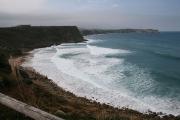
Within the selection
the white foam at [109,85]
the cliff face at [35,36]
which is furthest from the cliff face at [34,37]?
the white foam at [109,85]

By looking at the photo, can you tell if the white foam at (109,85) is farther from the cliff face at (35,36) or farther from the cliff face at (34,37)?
the cliff face at (35,36)

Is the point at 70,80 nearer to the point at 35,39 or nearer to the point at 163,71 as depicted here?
the point at 163,71

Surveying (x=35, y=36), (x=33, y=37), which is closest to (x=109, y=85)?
(x=33, y=37)

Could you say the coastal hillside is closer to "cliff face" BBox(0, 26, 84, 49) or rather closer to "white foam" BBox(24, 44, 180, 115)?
"cliff face" BBox(0, 26, 84, 49)

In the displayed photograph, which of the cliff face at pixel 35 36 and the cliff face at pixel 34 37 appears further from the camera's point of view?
the cliff face at pixel 35 36

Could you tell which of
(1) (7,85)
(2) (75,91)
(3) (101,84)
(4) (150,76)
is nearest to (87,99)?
(2) (75,91)

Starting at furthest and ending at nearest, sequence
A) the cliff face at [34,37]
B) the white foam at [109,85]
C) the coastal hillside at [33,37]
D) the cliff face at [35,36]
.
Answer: the cliff face at [35,36]
the cliff face at [34,37]
the coastal hillside at [33,37]
the white foam at [109,85]

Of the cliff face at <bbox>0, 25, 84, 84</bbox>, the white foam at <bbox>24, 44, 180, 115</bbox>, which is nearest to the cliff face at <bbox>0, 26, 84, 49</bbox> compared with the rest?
the cliff face at <bbox>0, 25, 84, 84</bbox>

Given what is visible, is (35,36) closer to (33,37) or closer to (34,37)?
(34,37)
